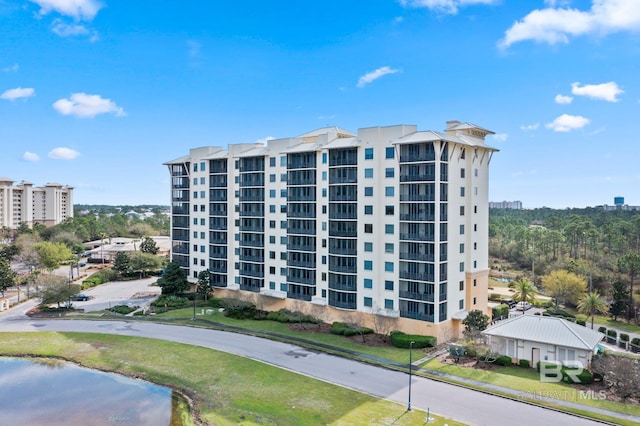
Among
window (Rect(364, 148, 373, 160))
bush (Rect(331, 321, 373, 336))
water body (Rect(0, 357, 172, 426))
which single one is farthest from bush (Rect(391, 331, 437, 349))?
water body (Rect(0, 357, 172, 426))

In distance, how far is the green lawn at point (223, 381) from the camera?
34500 millimetres

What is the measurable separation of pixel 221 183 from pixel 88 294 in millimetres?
32671

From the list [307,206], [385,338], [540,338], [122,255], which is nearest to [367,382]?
[385,338]

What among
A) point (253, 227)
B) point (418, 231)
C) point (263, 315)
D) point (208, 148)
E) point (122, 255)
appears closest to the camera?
point (418, 231)

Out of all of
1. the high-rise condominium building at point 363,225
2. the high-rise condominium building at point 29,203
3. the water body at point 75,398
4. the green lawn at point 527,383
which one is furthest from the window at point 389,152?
the high-rise condominium building at point 29,203

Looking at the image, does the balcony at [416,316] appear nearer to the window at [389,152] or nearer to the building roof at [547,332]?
the building roof at [547,332]

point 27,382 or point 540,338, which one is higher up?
point 540,338

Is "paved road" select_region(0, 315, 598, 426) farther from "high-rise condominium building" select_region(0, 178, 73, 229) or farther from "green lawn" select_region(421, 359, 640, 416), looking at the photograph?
"high-rise condominium building" select_region(0, 178, 73, 229)

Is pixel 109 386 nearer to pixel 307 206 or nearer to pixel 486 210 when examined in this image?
pixel 307 206

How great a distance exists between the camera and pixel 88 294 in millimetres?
83062

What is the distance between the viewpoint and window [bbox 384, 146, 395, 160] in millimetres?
55844

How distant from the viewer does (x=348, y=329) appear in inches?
2192

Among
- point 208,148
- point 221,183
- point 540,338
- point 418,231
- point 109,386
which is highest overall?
point 208,148

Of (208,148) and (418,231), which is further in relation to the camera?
(208,148)
